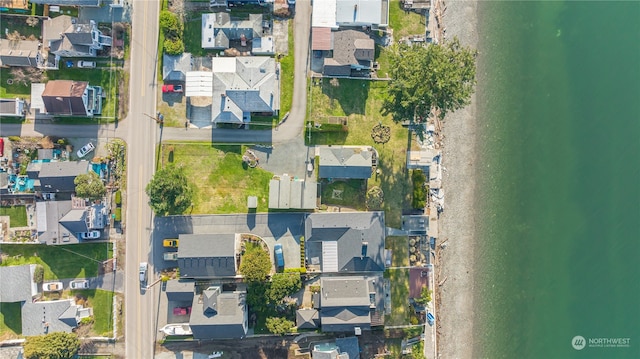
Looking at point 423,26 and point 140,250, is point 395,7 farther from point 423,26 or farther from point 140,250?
point 140,250

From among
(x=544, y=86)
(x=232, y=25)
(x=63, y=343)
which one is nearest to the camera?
(x=63, y=343)

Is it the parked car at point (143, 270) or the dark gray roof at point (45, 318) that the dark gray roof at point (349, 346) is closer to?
the parked car at point (143, 270)

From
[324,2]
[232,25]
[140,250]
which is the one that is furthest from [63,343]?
[324,2]

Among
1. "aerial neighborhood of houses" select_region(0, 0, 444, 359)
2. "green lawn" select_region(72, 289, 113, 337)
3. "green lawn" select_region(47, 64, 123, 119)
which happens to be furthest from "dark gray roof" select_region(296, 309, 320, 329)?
"green lawn" select_region(47, 64, 123, 119)

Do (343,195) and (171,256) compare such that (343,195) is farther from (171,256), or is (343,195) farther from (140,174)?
(140,174)

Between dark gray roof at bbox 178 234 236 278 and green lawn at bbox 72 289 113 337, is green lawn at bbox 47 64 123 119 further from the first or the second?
green lawn at bbox 72 289 113 337

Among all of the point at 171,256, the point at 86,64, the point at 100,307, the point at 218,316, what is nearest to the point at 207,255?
the point at 171,256
